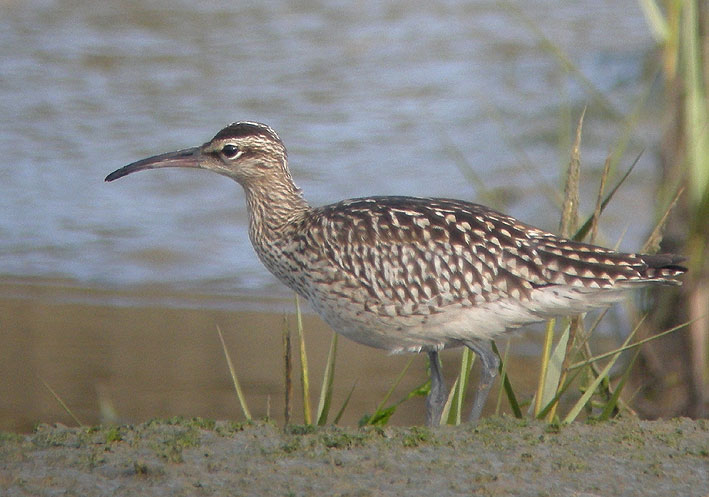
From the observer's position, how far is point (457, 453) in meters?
4.16

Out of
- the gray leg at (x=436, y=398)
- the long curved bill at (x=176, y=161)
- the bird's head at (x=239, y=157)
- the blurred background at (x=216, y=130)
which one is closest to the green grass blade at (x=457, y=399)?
the gray leg at (x=436, y=398)

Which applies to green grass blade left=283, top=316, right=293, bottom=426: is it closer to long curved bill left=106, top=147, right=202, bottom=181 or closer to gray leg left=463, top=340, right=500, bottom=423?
gray leg left=463, top=340, right=500, bottom=423

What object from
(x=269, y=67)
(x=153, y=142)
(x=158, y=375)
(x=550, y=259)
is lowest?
(x=158, y=375)

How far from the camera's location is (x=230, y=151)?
6.19 metres

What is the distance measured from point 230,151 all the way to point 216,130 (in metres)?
5.50

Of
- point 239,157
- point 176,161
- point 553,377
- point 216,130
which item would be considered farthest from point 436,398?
point 216,130

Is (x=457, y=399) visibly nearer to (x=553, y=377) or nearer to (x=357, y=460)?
(x=553, y=377)

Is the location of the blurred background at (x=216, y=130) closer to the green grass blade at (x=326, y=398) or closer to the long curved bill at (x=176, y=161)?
the green grass blade at (x=326, y=398)

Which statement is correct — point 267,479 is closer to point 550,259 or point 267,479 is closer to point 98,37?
point 550,259

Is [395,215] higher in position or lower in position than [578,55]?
lower

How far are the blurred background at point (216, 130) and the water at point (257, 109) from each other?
29mm

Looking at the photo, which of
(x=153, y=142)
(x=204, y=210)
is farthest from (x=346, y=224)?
(x=153, y=142)

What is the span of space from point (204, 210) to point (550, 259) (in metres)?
5.45

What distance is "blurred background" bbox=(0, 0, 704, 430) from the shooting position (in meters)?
7.08
